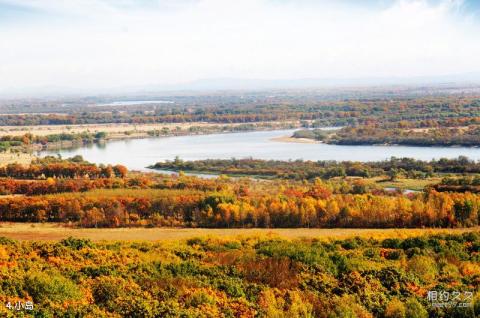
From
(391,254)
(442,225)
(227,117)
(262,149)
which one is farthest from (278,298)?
(227,117)

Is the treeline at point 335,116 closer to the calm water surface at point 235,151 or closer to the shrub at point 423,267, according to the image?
the calm water surface at point 235,151

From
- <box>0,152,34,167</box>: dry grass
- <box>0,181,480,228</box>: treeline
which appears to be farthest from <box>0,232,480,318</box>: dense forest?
<box>0,152,34,167</box>: dry grass

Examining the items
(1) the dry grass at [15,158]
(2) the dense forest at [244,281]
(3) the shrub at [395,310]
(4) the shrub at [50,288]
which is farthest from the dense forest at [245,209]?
(1) the dry grass at [15,158]

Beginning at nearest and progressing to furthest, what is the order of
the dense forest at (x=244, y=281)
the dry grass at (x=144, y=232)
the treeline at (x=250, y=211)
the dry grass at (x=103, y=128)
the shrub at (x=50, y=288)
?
the dense forest at (x=244, y=281) → the shrub at (x=50, y=288) → the dry grass at (x=144, y=232) → the treeline at (x=250, y=211) → the dry grass at (x=103, y=128)

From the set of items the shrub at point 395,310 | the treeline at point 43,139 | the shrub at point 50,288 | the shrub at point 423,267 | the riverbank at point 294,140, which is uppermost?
the shrub at point 50,288

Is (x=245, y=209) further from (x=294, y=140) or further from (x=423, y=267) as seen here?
(x=294, y=140)
